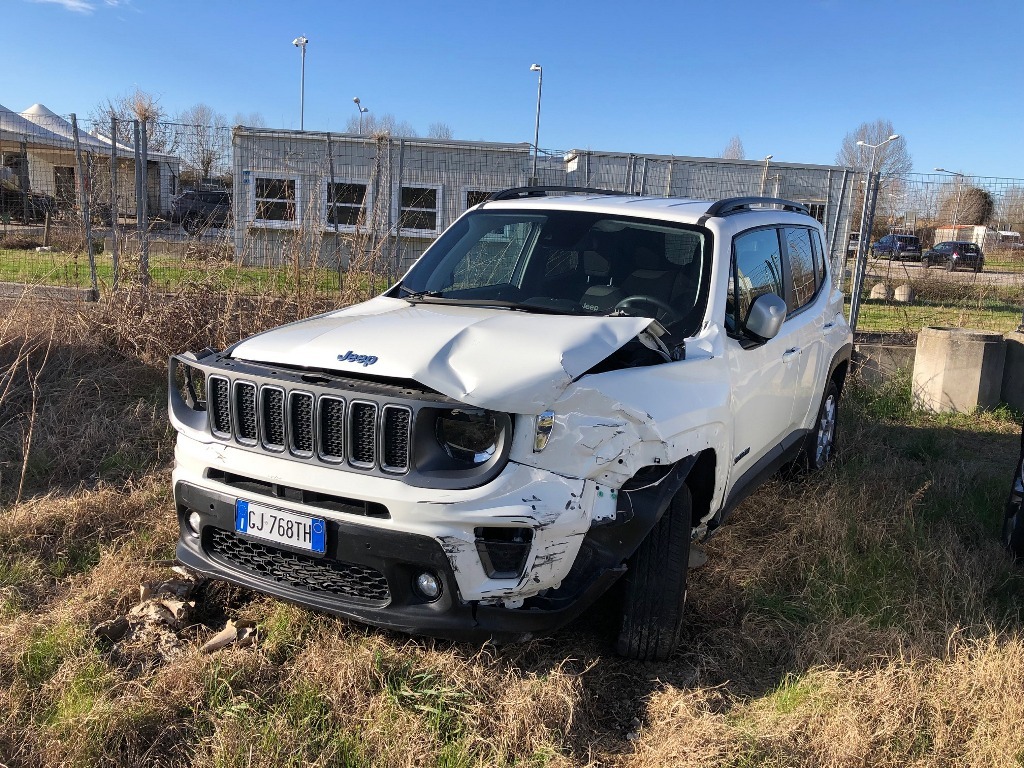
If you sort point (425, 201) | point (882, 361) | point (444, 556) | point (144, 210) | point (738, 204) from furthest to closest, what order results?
point (425, 201)
point (882, 361)
point (144, 210)
point (738, 204)
point (444, 556)

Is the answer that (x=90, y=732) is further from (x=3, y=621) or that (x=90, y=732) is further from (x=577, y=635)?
(x=577, y=635)

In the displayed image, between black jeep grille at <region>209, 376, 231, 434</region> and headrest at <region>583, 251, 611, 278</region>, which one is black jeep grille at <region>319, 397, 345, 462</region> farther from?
headrest at <region>583, 251, 611, 278</region>

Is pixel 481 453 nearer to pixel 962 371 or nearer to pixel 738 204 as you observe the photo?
pixel 738 204

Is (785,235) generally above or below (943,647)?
above

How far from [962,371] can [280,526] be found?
7.54 m

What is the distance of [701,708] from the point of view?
9.38 ft

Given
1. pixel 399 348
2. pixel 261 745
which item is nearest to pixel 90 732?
pixel 261 745

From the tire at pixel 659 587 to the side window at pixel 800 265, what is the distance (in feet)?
6.69

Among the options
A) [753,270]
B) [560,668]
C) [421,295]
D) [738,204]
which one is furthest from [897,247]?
[560,668]

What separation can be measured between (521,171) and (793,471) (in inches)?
456

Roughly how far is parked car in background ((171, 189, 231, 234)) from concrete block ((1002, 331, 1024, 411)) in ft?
26.8

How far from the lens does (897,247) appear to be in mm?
17422

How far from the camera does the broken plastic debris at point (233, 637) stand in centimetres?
308

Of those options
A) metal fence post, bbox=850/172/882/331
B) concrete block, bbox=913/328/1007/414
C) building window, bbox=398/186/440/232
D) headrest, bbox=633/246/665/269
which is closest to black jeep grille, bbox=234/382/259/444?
headrest, bbox=633/246/665/269
